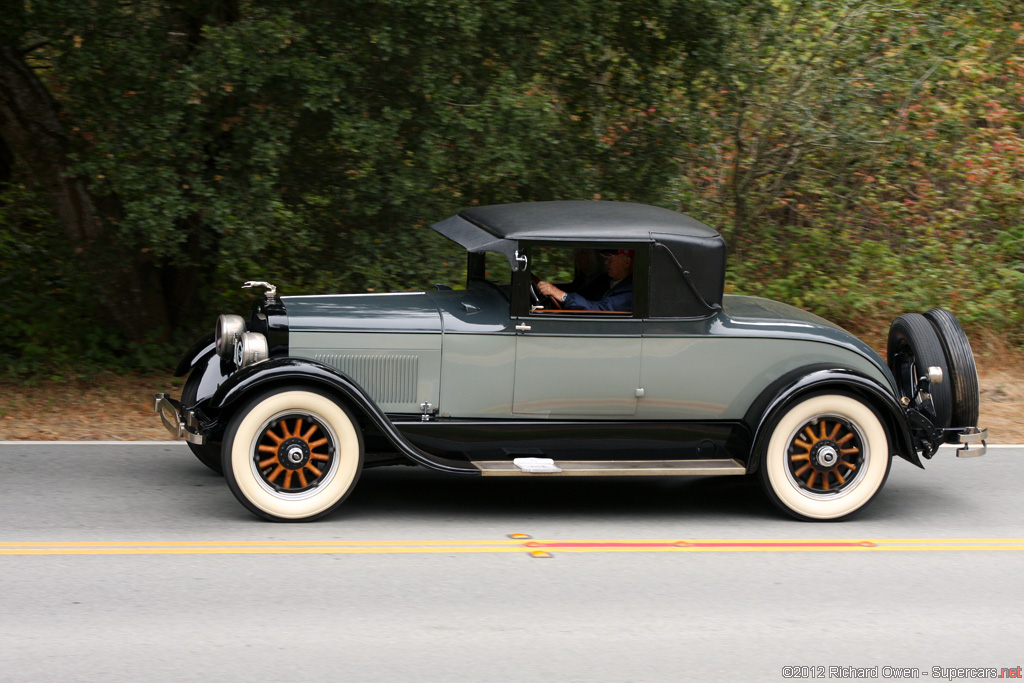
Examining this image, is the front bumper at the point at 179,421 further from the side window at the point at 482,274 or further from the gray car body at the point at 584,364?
the side window at the point at 482,274

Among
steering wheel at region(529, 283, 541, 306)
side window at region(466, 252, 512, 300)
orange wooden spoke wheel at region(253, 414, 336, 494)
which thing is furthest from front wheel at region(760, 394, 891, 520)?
orange wooden spoke wheel at region(253, 414, 336, 494)

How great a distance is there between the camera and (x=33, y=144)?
993 cm

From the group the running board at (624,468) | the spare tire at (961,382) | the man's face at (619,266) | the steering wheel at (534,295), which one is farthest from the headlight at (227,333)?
the spare tire at (961,382)

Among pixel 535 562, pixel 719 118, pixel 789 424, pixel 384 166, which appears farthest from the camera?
pixel 719 118

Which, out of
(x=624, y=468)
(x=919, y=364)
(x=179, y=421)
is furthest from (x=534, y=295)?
(x=919, y=364)

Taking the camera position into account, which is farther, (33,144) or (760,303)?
(33,144)

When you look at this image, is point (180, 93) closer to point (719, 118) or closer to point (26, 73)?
point (26, 73)

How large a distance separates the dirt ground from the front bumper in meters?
1.50

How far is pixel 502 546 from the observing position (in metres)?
5.85

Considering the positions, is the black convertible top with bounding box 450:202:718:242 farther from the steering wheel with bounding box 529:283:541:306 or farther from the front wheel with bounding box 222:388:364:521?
the front wheel with bounding box 222:388:364:521

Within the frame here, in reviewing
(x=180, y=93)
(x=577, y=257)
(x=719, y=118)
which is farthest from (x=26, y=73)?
(x=719, y=118)

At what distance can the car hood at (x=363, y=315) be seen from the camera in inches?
246

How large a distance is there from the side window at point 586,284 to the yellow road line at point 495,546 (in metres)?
1.36

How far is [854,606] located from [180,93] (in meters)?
6.77
